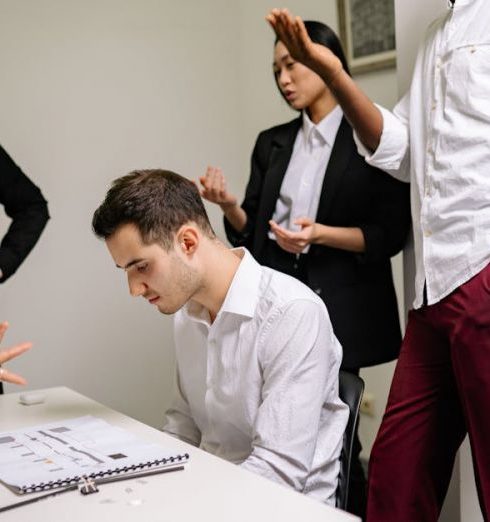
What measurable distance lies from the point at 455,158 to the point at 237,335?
59cm

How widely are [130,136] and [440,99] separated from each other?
214 centimetres

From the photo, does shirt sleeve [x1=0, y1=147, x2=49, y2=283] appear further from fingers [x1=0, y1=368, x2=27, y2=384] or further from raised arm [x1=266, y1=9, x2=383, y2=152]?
raised arm [x1=266, y1=9, x2=383, y2=152]

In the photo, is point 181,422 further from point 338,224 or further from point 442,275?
point 338,224

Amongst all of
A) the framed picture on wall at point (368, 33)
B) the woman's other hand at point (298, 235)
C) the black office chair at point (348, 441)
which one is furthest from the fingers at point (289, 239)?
the framed picture on wall at point (368, 33)

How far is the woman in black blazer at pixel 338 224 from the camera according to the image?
2.18 m

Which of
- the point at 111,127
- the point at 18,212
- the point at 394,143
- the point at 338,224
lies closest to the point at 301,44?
the point at 394,143

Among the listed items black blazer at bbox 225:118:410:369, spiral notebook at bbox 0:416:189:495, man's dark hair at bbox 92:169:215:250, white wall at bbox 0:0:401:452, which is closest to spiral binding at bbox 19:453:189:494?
spiral notebook at bbox 0:416:189:495

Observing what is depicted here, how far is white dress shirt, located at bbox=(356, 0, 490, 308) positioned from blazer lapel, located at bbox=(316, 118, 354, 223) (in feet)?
1.60

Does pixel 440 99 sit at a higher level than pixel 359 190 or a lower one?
higher

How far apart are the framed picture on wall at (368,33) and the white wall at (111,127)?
0.07m

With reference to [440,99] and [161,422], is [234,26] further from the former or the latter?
[440,99]

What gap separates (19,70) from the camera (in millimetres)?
3287

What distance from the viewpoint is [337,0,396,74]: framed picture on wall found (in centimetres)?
296

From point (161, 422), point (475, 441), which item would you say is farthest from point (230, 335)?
point (161, 422)
